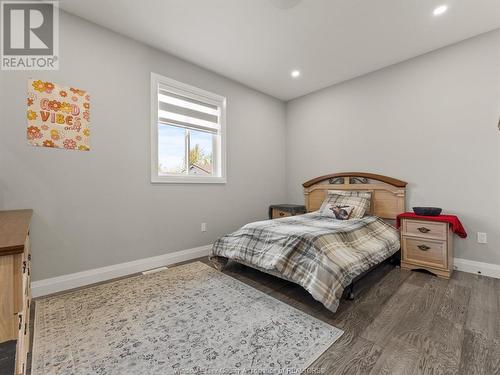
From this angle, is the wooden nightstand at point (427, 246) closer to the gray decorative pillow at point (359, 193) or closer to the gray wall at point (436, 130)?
the gray wall at point (436, 130)

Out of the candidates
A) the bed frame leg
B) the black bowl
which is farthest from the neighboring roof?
the black bowl

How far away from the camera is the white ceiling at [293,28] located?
2156 mm

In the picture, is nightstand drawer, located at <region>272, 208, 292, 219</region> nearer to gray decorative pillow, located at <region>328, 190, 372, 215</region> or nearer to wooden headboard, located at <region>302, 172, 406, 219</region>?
wooden headboard, located at <region>302, 172, 406, 219</region>

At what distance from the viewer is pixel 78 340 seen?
148 centimetres

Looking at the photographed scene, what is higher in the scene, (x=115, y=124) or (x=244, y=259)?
(x=115, y=124)

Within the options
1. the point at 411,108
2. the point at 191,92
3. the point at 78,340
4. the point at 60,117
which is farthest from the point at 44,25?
the point at 411,108

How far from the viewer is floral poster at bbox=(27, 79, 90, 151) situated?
2.08 m

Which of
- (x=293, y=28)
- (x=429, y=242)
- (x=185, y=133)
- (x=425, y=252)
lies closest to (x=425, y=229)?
(x=429, y=242)

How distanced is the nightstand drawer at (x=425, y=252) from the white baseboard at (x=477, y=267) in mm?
419

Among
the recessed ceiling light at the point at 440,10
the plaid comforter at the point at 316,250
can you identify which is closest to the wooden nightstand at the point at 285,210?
the plaid comforter at the point at 316,250

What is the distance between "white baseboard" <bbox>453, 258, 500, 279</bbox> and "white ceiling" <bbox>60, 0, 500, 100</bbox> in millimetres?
2511

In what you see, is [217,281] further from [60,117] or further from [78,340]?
[60,117]

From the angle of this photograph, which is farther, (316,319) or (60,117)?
(60,117)

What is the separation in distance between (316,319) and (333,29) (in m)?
2.78
